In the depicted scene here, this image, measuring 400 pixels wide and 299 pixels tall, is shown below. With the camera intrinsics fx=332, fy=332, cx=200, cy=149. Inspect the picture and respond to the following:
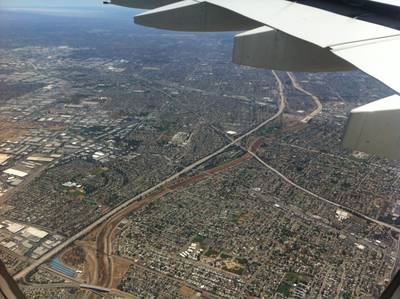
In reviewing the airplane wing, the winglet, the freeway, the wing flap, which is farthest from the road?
the winglet

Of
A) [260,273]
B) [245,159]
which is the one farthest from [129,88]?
[260,273]

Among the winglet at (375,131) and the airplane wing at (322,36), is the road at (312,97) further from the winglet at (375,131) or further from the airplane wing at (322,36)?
the winglet at (375,131)

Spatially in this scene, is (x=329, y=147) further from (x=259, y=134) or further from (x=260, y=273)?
(x=260, y=273)

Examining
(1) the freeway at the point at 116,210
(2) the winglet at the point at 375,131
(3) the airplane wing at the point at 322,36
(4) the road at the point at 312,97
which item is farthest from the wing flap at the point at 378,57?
(4) the road at the point at 312,97

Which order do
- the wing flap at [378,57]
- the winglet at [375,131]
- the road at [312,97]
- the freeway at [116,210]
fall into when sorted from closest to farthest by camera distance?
the winglet at [375,131] < the wing flap at [378,57] < the freeway at [116,210] < the road at [312,97]

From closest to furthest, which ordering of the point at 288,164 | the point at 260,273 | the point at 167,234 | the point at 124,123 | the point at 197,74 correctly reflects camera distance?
the point at 260,273 < the point at 167,234 < the point at 288,164 < the point at 124,123 < the point at 197,74

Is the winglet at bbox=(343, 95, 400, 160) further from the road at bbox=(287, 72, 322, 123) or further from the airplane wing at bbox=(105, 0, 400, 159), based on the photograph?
the road at bbox=(287, 72, 322, 123)

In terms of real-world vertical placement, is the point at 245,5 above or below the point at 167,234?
above

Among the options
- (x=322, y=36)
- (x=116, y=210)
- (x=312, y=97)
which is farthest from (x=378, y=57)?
(x=312, y=97)
